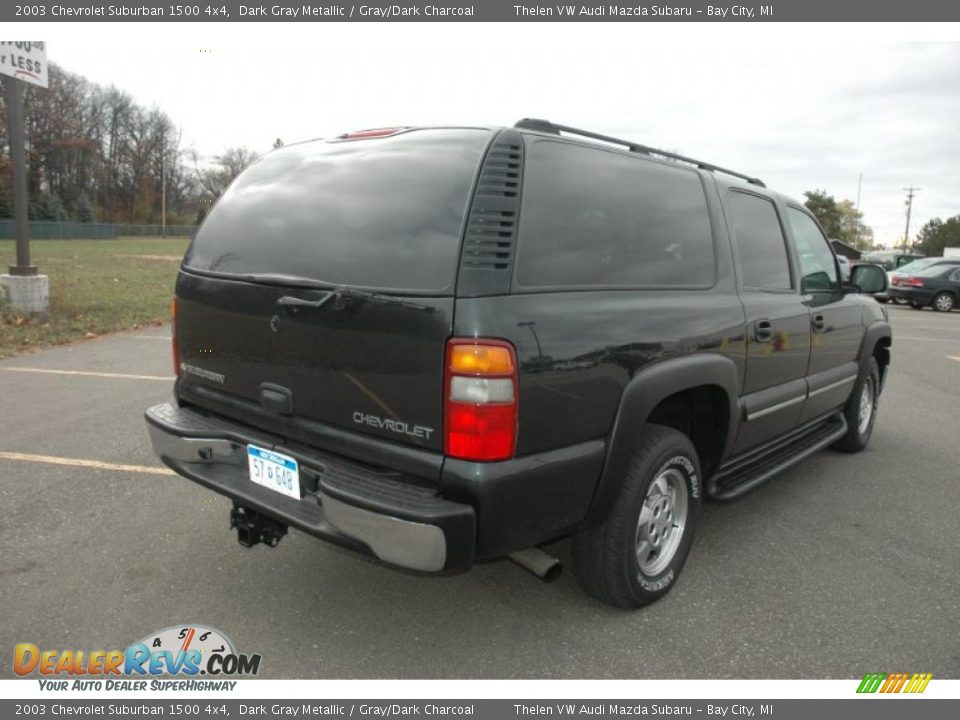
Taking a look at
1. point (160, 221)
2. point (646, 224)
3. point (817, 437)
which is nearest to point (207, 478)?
point (646, 224)

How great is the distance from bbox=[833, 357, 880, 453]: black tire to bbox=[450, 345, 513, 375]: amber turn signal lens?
3812 millimetres

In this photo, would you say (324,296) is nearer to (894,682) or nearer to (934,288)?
(894,682)

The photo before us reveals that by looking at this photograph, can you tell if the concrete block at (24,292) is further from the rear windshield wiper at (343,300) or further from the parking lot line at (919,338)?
the parking lot line at (919,338)

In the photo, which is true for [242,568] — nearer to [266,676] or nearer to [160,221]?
[266,676]

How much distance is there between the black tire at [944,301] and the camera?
61.0 feet

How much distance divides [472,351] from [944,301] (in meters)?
21.0

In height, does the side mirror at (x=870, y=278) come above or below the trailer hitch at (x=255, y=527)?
above

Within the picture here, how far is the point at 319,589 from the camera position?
3.01 metres

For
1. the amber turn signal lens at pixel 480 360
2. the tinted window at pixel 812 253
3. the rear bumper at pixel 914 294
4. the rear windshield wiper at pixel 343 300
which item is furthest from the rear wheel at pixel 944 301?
the rear windshield wiper at pixel 343 300

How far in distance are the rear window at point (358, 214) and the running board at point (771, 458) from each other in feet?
6.54

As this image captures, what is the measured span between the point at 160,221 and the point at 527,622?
85563 mm

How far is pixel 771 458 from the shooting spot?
3.93m

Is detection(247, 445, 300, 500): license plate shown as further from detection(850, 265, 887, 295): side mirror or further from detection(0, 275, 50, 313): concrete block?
detection(0, 275, 50, 313): concrete block

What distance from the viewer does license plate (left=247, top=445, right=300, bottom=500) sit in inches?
101
